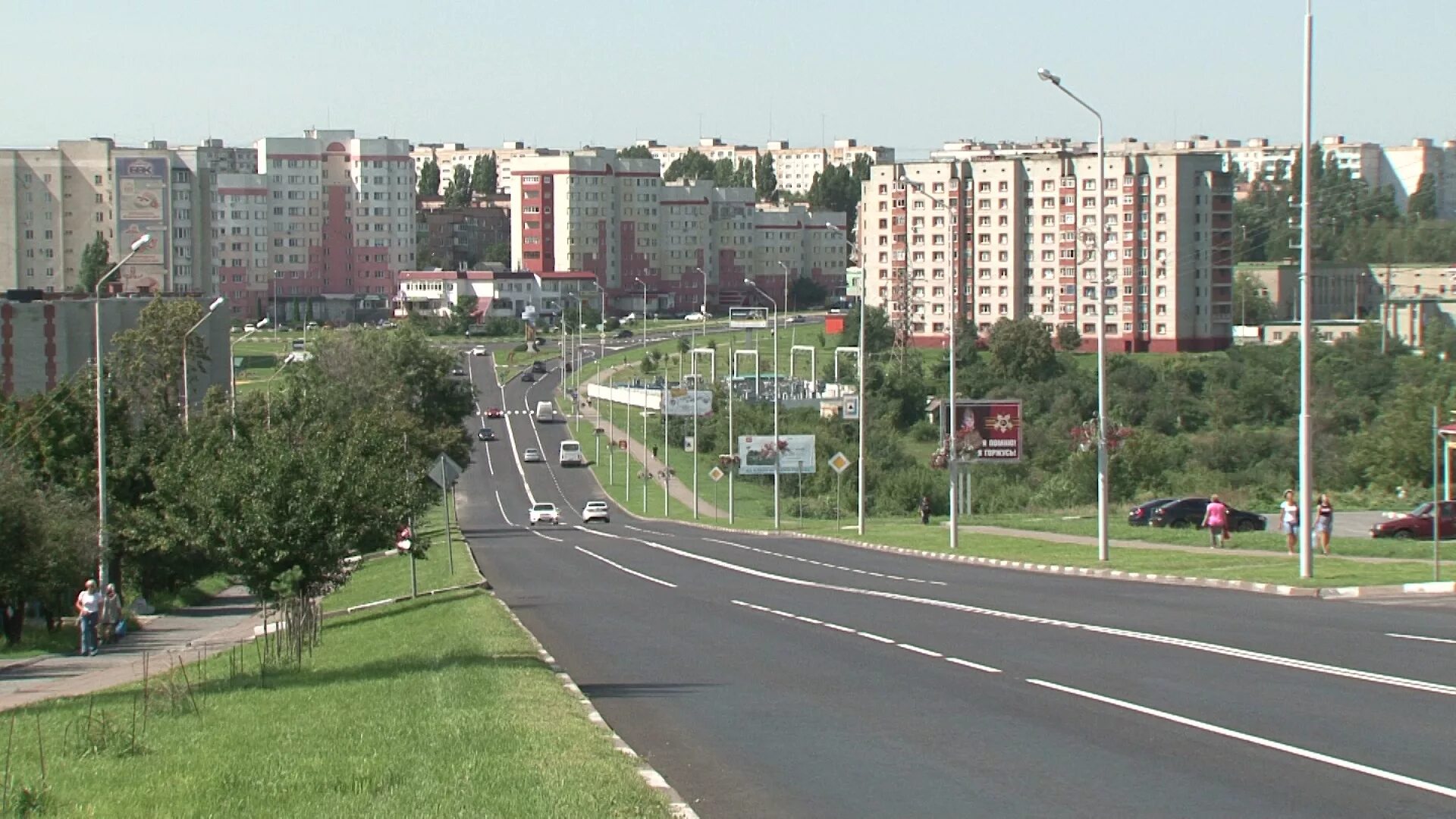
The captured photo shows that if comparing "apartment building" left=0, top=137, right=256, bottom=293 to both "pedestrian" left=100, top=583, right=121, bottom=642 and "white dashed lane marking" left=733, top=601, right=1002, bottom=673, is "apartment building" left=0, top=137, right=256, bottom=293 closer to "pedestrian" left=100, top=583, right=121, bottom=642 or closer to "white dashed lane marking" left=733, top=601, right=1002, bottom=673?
"pedestrian" left=100, top=583, right=121, bottom=642

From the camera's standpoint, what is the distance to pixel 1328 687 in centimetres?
1459

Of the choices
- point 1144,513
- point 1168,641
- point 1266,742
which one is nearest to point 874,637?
point 1168,641

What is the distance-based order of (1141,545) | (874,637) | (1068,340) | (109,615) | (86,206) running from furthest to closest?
(86,206) → (1068,340) → (1141,545) → (109,615) → (874,637)

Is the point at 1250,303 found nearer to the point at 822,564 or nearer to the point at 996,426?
the point at 996,426

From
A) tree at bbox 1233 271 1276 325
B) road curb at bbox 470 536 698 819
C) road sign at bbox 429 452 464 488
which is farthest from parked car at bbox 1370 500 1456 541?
tree at bbox 1233 271 1276 325

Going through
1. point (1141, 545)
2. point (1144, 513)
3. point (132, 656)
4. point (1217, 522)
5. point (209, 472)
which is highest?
point (209, 472)

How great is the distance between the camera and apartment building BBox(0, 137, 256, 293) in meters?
141

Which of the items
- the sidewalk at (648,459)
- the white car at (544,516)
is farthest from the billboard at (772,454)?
the white car at (544,516)

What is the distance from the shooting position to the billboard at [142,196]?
141625 mm

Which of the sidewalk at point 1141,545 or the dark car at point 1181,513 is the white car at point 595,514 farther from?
the dark car at point 1181,513

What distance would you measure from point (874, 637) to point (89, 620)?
18.6 m

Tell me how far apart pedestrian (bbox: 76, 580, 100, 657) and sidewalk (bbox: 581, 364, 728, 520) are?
49687 millimetres

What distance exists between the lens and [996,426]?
57156 mm

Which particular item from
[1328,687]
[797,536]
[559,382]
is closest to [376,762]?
[1328,687]
